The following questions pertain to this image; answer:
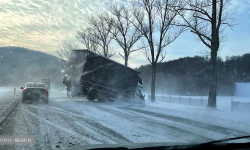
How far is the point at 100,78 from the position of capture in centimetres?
1930

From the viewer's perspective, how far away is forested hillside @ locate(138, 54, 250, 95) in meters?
73.2

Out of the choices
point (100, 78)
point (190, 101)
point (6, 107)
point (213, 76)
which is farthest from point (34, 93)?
point (190, 101)

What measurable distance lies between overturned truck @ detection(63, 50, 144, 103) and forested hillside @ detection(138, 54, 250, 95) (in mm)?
42895

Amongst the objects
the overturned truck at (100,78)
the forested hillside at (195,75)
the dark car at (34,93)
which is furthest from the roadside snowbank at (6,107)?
the forested hillside at (195,75)

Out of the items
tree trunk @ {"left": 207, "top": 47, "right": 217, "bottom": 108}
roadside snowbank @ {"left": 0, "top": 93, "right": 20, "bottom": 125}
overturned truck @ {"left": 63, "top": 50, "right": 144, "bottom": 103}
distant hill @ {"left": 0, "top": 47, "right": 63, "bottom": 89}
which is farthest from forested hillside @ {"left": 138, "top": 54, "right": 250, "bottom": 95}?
distant hill @ {"left": 0, "top": 47, "right": 63, "bottom": 89}

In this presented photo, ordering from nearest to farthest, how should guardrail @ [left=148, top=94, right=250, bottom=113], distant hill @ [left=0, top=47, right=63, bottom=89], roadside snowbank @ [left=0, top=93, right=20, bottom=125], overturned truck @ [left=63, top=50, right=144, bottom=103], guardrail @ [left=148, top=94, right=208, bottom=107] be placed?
roadside snowbank @ [left=0, top=93, right=20, bottom=125] < guardrail @ [left=148, top=94, right=250, bottom=113] < overturned truck @ [left=63, top=50, right=144, bottom=103] < guardrail @ [left=148, top=94, right=208, bottom=107] < distant hill @ [left=0, top=47, right=63, bottom=89]

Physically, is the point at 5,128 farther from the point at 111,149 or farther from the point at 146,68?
the point at 146,68

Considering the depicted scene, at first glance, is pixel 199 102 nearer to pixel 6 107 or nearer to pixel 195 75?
pixel 6 107

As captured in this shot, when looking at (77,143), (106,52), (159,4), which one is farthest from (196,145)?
(106,52)

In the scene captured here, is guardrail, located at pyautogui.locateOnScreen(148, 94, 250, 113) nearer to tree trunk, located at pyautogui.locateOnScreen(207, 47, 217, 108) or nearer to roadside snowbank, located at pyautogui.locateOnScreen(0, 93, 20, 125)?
tree trunk, located at pyautogui.locateOnScreen(207, 47, 217, 108)

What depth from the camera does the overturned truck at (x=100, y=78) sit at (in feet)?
60.5

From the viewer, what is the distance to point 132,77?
20.6 metres

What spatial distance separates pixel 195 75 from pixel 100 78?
7733 cm

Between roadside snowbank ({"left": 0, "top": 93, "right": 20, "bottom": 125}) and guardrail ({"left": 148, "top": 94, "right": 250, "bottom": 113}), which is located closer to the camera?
roadside snowbank ({"left": 0, "top": 93, "right": 20, "bottom": 125})
